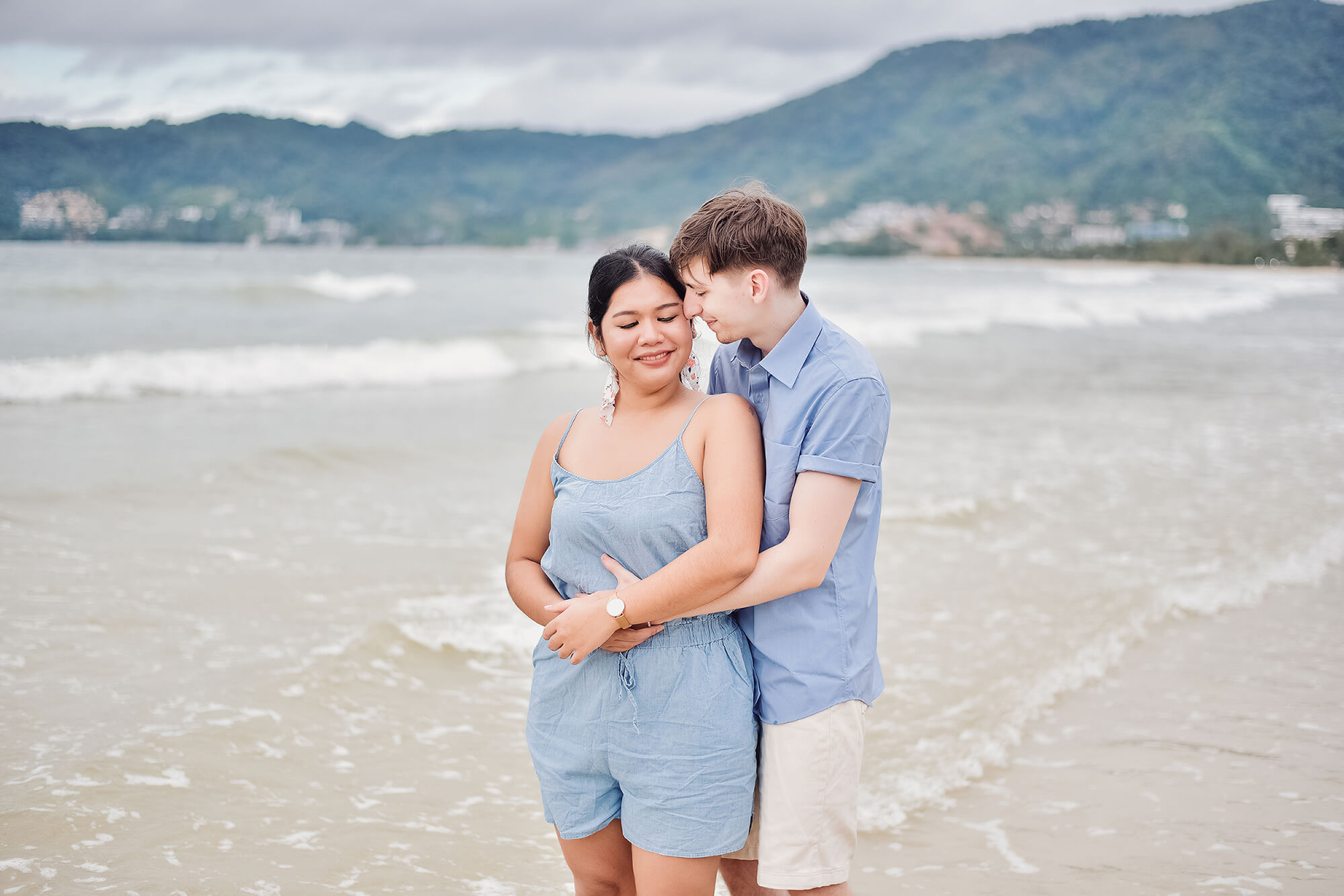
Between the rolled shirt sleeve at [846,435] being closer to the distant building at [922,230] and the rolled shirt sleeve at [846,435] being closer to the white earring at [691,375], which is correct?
the white earring at [691,375]

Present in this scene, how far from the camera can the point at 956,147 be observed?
109250mm

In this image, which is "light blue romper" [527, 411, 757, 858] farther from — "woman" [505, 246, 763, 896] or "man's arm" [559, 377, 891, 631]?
"man's arm" [559, 377, 891, 631]

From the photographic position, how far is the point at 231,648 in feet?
15.9

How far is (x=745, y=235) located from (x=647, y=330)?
12.0 inches

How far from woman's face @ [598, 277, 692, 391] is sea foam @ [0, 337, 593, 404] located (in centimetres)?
1247

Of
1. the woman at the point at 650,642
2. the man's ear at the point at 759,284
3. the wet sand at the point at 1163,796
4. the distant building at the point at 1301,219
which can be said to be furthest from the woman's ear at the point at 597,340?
the distant building at the point at 1301,219

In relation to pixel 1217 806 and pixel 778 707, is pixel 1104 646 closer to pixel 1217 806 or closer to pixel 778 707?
pixel 1217 806

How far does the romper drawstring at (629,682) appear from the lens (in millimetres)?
2180

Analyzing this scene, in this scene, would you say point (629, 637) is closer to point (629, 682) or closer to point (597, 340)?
point (629, 682)

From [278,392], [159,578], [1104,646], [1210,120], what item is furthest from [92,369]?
[1210,120]

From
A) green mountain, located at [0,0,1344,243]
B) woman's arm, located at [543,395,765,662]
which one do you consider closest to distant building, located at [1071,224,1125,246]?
green mountain, located at [0,0,1344,243]

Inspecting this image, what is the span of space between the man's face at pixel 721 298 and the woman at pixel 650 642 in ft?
0.22

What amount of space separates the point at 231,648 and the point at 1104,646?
442 centimetres

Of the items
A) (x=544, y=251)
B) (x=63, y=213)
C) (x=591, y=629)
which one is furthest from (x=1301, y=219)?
(x=591, y=629)
